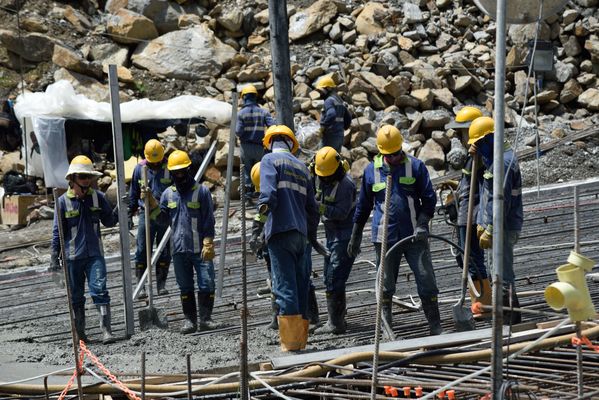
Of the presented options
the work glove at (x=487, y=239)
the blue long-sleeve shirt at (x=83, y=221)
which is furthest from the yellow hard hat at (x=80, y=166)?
the work glove at (x=487, y=239)

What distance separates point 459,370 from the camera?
289 inches

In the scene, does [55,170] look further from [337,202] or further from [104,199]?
[337,202]

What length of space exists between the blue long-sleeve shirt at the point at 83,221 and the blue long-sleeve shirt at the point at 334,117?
611 cm

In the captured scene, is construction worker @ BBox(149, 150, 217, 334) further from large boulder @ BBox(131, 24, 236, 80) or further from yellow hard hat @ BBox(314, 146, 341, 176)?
large boulder @ BBox(131, 24, 236, 80)

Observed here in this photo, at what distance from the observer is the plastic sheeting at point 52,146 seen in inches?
615

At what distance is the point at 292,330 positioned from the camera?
9.09 meters

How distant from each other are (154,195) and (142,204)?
163mm

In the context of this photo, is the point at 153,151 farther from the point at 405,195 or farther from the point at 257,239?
the point at 405,195

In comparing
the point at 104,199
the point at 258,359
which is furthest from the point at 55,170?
the point at 258,359

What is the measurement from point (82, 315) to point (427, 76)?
11845 millimetres

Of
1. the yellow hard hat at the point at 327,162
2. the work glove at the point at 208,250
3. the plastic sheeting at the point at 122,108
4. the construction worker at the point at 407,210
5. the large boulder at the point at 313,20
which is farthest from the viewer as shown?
the large boulder at the point at 313,20

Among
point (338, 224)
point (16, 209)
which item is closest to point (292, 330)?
point (338, 224)

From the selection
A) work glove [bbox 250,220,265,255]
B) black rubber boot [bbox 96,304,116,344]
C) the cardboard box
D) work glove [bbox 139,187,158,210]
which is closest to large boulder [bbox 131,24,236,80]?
→ the cardboard box

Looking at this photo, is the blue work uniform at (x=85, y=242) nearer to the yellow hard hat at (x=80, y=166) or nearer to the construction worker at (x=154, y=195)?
the yellow hard hat at (x=80, y=166)
